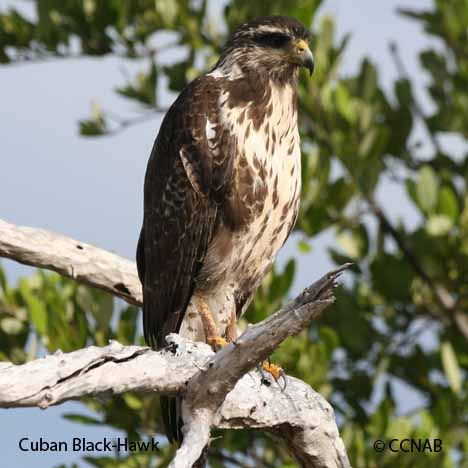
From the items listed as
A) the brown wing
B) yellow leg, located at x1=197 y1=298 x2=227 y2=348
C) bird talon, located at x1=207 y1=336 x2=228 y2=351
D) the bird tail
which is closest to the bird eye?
the brown wing

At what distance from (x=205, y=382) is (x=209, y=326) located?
1.26 meters

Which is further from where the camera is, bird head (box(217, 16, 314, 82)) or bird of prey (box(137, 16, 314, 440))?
bird head (box(217, 16, 314, 82))

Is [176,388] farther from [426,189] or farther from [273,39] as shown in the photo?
[426,189]

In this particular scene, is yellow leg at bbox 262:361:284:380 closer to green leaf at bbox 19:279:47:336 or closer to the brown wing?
the brown wing

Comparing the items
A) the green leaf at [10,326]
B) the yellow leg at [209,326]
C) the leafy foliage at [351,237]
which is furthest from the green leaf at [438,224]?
the green leaf at [10,326]

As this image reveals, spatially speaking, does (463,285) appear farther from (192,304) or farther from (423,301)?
(192,304)

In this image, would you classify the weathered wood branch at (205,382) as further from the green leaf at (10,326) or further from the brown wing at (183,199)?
the green leaf at (10,326)

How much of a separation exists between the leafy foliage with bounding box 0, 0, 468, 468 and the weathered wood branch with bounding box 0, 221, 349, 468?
195cm

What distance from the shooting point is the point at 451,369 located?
9.33 m

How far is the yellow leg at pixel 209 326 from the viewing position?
6.82m

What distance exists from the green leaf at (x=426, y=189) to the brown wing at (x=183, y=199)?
273 cm

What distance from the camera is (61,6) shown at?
10023mm

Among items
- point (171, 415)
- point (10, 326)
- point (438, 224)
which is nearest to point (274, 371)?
point (171, 415)

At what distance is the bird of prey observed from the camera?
684 centimetres
